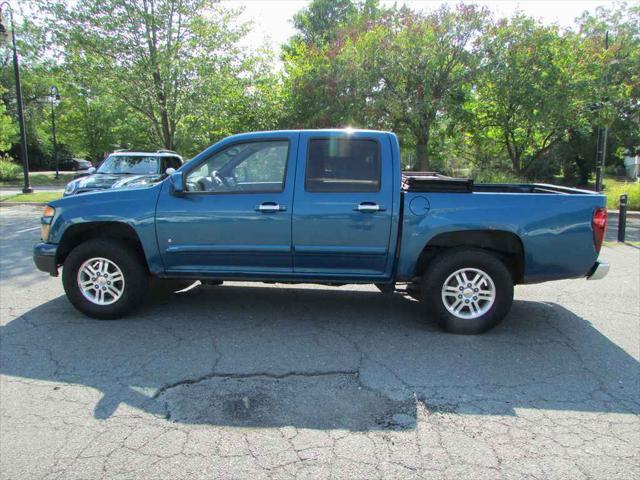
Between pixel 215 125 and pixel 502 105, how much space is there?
33.7 ft

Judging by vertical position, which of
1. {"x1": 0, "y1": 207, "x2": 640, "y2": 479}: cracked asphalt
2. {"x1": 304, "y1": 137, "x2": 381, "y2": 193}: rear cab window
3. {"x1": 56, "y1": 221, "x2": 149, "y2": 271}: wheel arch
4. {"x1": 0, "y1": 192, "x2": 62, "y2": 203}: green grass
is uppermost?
{"x1": 304, "y1": 137, "x2": 381, "y2": 193}: rear cab window

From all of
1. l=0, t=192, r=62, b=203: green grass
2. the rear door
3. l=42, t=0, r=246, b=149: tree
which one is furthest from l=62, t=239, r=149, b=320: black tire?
l=0, t=192, r=62, b=203: green grass

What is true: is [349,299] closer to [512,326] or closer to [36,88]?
[512,326]

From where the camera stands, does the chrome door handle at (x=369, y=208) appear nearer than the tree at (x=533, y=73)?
Yes

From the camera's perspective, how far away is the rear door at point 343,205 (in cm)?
448

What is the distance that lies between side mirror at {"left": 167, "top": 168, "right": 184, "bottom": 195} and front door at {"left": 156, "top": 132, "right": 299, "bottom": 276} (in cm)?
5

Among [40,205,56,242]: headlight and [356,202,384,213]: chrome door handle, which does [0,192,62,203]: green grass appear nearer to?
[40,205,56,242]: headlight

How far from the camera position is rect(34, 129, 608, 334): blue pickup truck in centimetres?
441

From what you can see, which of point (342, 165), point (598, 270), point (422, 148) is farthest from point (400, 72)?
point (598, 270)

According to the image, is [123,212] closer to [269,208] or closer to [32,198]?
[269,208]

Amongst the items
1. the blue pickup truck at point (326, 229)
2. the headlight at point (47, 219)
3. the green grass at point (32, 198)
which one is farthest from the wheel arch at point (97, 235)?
the green grass at point (32, 198)

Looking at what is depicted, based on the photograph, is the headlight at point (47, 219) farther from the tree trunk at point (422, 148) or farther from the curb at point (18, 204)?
the tree trunk at point (422, 148)

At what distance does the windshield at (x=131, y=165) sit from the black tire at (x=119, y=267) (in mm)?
7126

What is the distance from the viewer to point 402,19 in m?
16.4
